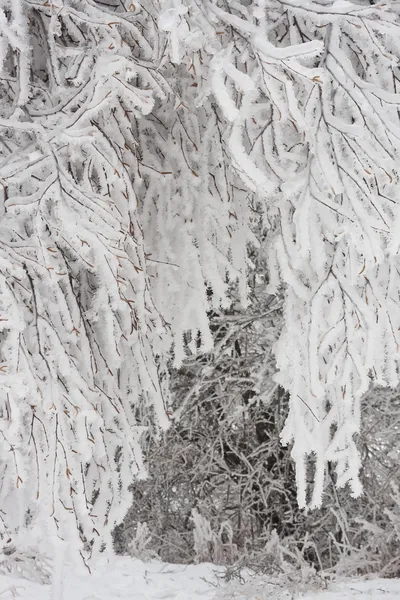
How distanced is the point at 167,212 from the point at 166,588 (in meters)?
2.99

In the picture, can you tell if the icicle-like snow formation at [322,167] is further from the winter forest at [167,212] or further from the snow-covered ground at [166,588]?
the snow-covered ground at [166,588]

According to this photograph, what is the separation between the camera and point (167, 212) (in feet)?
9.72

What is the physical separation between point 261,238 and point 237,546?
2.79m

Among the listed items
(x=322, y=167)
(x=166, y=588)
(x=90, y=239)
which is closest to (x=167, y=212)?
(x=90, y=239)

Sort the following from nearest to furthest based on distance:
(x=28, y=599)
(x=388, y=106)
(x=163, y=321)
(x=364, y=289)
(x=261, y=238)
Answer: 1. (x=388, y=106)
2. (x=364, y=289)
3. (x=163, y=321)
4. (x=28, y=599)
5. (x=261, y=238)

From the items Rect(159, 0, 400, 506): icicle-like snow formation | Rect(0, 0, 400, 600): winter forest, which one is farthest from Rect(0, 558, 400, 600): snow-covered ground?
Rect(159, 0, 400, 506): icicle-like snow formation

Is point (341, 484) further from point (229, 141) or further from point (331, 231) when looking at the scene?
point (229, 141)

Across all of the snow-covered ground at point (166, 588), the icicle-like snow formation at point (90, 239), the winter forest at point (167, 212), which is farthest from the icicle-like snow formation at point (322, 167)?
the snow-covered ground at point (166, 588)

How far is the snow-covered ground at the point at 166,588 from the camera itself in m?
4.28

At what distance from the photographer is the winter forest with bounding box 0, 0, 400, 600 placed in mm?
2143

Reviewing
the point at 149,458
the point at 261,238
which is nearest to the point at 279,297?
the point at 261,238

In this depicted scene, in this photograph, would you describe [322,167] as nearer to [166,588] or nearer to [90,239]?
[90,239]

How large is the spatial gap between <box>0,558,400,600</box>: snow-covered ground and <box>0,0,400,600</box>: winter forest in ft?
5.05

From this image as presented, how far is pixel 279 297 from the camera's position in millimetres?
5664
